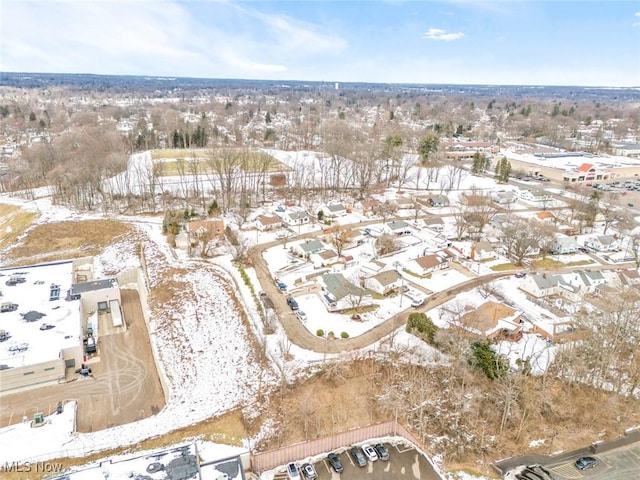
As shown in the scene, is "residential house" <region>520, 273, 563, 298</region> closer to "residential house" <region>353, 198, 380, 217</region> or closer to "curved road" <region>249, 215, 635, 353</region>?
"curved road" <region>249, 215, 635, 353</region>

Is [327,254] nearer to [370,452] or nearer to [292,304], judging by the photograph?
[292,304]

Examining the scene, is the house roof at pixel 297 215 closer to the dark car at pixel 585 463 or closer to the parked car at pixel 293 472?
the parked car at pixel 293 472

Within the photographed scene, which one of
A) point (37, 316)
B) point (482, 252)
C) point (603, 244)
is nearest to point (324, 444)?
point (37, 316)

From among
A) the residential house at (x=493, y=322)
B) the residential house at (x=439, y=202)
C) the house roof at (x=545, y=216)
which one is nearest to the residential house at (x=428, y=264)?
the residential house at (x=493, y=322)

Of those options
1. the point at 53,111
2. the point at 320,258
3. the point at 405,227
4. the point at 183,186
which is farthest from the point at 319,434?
the point at 53,111

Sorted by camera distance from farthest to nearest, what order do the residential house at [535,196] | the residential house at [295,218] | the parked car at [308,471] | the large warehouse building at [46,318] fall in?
1. the residential house at [535,196]
2. the residential house at [295,218]
3. the large warehouse building at [46,318]
4. the parked car at [308,471]

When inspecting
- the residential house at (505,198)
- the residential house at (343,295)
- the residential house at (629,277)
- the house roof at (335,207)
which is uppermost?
the residential house at (505,198)
